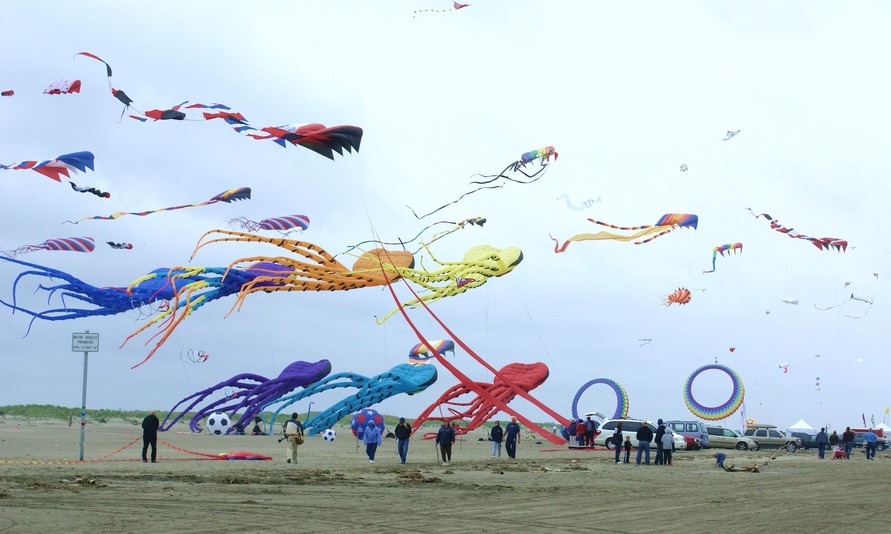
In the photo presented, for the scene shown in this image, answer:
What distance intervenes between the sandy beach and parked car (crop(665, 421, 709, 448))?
16.0 metres

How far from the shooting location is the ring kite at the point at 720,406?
4631 centimetres

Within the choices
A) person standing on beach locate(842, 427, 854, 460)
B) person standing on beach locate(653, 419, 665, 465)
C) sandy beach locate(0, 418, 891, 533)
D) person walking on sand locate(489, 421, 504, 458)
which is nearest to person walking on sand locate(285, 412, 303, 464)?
sandy beach locate(0, 418, 891, 533)

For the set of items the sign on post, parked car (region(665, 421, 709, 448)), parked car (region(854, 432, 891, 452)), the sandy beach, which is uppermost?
the sign on post

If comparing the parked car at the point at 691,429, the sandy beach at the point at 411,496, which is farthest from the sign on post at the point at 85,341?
the parked car at the point at 691,429

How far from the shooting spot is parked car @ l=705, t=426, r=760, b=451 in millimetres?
46281

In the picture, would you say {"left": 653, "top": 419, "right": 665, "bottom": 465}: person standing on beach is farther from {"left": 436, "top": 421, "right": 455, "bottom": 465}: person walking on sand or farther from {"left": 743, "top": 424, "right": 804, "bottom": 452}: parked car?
{"left": 743, "top": 424, "right": 804, "bottom": 452}: parked car

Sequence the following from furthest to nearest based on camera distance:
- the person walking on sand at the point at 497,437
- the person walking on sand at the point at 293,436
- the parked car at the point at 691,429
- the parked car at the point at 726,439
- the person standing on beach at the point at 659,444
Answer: the parked car at the point at 726,439
the parked car at the point at 691,429
the person walking on sand at the point at 497,437
the person standing on beach at the point at 659,444
the person walking on sand at the point at 293,436

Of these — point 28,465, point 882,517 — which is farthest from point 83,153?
point 882,517

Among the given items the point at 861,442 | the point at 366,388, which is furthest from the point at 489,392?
the point at 861,442

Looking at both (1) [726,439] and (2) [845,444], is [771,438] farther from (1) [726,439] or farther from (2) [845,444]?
(2) [845,444]

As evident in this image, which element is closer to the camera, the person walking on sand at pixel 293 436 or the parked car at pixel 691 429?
the person walking on sand at pixel 293 436

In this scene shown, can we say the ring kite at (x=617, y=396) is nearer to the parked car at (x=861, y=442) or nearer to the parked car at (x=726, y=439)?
the parked car at (x=726, y=439)

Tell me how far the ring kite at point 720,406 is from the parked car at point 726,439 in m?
0.70

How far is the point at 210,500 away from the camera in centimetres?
1503
